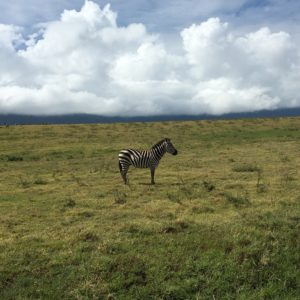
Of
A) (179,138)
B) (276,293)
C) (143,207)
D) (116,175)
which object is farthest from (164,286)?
(179,138)

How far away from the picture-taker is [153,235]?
12688mm

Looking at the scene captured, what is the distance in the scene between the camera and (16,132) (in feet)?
206

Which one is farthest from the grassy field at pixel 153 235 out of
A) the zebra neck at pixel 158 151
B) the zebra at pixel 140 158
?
the zebra neck at pixel 158 151

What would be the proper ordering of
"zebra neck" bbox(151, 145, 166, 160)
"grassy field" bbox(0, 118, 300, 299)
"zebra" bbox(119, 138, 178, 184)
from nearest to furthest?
"grassy field" bbox(0, 118, 300, 299) → "zebra" bbox(119, 138, 178, 184) → "zebra neck" bbox(151, 145, 166, 160)

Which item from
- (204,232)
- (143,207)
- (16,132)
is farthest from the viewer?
(16,132)

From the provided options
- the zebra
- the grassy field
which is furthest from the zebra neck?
the grassy field

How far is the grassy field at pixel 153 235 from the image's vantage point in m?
10.1

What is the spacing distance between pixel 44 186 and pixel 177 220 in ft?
35.8

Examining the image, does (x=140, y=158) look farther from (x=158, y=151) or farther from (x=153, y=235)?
(x=153, y=235)

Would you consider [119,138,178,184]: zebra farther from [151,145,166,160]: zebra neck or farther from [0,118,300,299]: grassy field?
[0,118,300,299]: grassy field

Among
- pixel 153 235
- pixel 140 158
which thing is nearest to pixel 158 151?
pixel 140 158

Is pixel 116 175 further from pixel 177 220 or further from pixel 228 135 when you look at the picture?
pixel 228 135

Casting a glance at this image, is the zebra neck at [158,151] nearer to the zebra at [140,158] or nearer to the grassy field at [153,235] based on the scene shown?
the zebra at [140,158]

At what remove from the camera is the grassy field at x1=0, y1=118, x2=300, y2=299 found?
10.1 m
